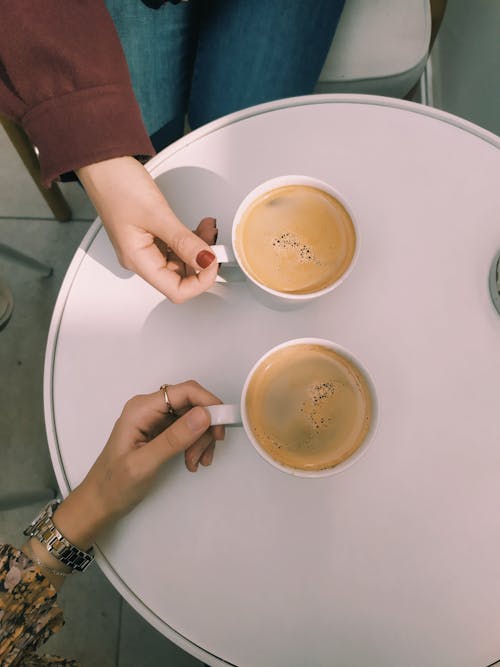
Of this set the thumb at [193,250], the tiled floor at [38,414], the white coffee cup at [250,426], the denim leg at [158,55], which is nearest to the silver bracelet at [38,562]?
the white coffee cup at [250,426]

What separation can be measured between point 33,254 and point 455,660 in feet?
4.74

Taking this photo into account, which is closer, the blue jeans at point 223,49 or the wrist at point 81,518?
the wrist at point 81,518

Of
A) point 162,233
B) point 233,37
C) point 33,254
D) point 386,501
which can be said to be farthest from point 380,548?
point 33,254

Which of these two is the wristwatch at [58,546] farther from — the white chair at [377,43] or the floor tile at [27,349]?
the white chair at [377,43]

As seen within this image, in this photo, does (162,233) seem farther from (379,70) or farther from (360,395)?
(379,70)

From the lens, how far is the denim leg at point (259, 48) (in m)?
0.90

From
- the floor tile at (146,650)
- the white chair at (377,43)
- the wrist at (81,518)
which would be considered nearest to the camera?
the wrist at (81,518)

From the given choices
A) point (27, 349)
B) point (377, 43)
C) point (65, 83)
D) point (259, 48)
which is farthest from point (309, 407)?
point (27, 349)

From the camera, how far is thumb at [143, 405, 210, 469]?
0.55 metres

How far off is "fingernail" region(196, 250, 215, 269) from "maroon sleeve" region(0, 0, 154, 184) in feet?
0.65

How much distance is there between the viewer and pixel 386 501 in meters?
0.63

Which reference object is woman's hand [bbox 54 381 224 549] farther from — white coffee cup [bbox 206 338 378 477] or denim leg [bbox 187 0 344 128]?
denim leg [bbox 187 0 344 128]

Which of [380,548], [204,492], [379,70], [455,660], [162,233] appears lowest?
[455,660]

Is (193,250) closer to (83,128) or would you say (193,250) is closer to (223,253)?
(223,253)
